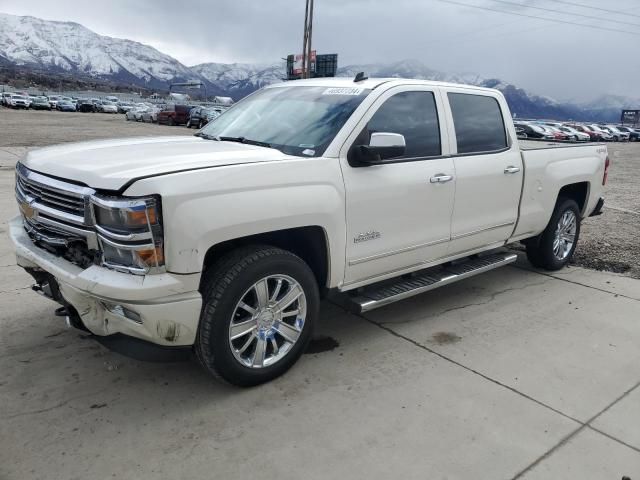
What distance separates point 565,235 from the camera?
20.0ft

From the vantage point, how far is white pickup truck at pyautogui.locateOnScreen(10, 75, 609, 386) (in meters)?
2.83

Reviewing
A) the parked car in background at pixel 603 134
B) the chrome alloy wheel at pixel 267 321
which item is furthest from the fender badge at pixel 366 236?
the parked car in background at pixel 603 134

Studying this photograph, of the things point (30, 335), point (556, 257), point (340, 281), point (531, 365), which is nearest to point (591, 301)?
point (556, 257)

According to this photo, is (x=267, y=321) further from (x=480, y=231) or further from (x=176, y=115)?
(x=176, y=115)

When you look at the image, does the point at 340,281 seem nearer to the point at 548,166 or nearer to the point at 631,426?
the point at 631,426

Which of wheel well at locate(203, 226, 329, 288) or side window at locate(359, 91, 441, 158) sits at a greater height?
side window at locate(359, 91, 441, 158)

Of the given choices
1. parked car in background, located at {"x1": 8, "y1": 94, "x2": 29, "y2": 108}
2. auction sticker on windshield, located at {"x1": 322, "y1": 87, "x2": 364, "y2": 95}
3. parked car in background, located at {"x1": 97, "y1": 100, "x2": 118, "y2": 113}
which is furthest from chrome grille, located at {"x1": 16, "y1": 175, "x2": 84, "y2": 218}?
parked car in background, located at {"x1": 97, "y1": 100, "x2": 118, "y2": 113}

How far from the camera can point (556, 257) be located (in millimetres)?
6039

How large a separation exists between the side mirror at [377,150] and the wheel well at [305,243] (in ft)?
1.81

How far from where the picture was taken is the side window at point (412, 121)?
395cm

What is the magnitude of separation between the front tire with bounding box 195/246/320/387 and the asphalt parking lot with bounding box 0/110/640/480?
187 millimetres

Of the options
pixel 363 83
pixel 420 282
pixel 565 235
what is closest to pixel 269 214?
pixel 363 83

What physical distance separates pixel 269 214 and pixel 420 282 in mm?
1680

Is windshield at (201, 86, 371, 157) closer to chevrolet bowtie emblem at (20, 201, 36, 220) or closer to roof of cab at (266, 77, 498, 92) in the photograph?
roof of cab at (266, 77, 498, 92)
